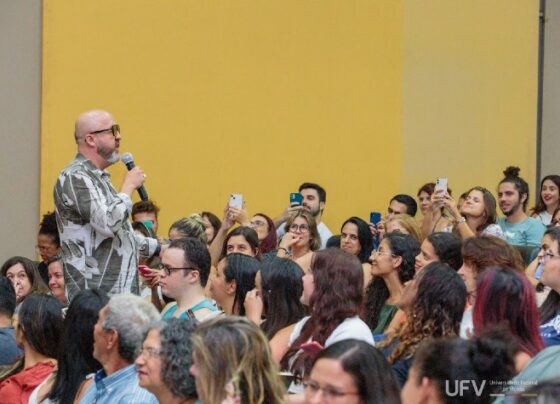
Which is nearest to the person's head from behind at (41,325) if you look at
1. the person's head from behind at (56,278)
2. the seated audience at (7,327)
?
the seated audience at (7,327)

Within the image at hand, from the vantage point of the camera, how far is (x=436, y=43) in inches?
429

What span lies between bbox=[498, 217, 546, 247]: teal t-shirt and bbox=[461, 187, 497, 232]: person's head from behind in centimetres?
23

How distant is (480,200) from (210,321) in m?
4.81

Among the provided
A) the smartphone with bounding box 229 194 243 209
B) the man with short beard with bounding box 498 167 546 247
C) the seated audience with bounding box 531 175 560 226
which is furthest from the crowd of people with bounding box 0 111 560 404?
the seated audience with bounding box 531 175 560 226

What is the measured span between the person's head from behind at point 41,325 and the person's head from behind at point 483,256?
69.7 inches

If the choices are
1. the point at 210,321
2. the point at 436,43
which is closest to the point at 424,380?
the point at 210,321

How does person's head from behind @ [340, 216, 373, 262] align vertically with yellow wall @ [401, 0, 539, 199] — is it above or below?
below

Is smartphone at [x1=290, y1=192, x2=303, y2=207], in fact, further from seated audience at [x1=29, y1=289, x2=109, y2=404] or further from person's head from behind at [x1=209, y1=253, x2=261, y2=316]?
seated audience at [x1=29, y1=289, x2=109, y2=404]

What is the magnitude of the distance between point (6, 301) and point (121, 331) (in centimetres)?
172

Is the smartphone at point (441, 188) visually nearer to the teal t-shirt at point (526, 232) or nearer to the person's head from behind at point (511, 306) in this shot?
the teal t-shirt at point (526, 232)

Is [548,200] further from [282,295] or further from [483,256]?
[282,295]

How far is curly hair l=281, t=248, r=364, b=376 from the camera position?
485cm

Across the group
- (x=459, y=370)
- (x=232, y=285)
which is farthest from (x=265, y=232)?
(x=459, y=370)

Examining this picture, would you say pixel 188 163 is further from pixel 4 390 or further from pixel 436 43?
pixel 4 390
